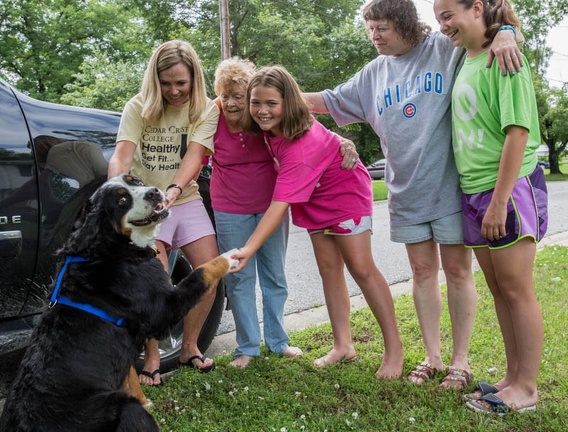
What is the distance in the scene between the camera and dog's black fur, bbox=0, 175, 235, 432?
6.82ft

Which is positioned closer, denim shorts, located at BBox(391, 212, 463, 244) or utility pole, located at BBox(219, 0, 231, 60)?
denim shorts, located at BBox(391, 212, 463, 244)

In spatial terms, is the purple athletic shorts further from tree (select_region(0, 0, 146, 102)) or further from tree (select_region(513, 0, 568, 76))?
tree (select_region(0, 0, 146, 102))

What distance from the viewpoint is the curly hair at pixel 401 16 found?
299cm

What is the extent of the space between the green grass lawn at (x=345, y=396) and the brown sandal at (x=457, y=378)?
7cm

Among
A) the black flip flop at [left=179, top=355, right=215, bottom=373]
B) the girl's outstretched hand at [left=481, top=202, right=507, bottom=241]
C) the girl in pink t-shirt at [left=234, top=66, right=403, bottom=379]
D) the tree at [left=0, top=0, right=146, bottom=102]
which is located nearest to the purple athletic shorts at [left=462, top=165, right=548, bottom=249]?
the girl's outstretched hand at [left=481, top=202, right=507, bottom=241]

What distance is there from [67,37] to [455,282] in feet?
104

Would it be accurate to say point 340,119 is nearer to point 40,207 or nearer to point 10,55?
point 40,207

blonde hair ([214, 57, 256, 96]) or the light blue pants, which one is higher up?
blonde hair ([214, 57, 256, 96])

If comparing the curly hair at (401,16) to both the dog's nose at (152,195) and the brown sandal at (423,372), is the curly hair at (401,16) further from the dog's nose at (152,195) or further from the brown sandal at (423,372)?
the brown sandal at (423,372)

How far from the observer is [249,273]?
3.71m

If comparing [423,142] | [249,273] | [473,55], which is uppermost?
[473,55]

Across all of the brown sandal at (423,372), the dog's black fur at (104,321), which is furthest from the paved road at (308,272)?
the brown sandal at (423,372)

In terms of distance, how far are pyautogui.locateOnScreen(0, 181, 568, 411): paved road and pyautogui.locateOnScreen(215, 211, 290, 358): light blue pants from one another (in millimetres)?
971

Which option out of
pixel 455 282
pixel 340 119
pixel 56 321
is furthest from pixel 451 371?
pixel 56 321
